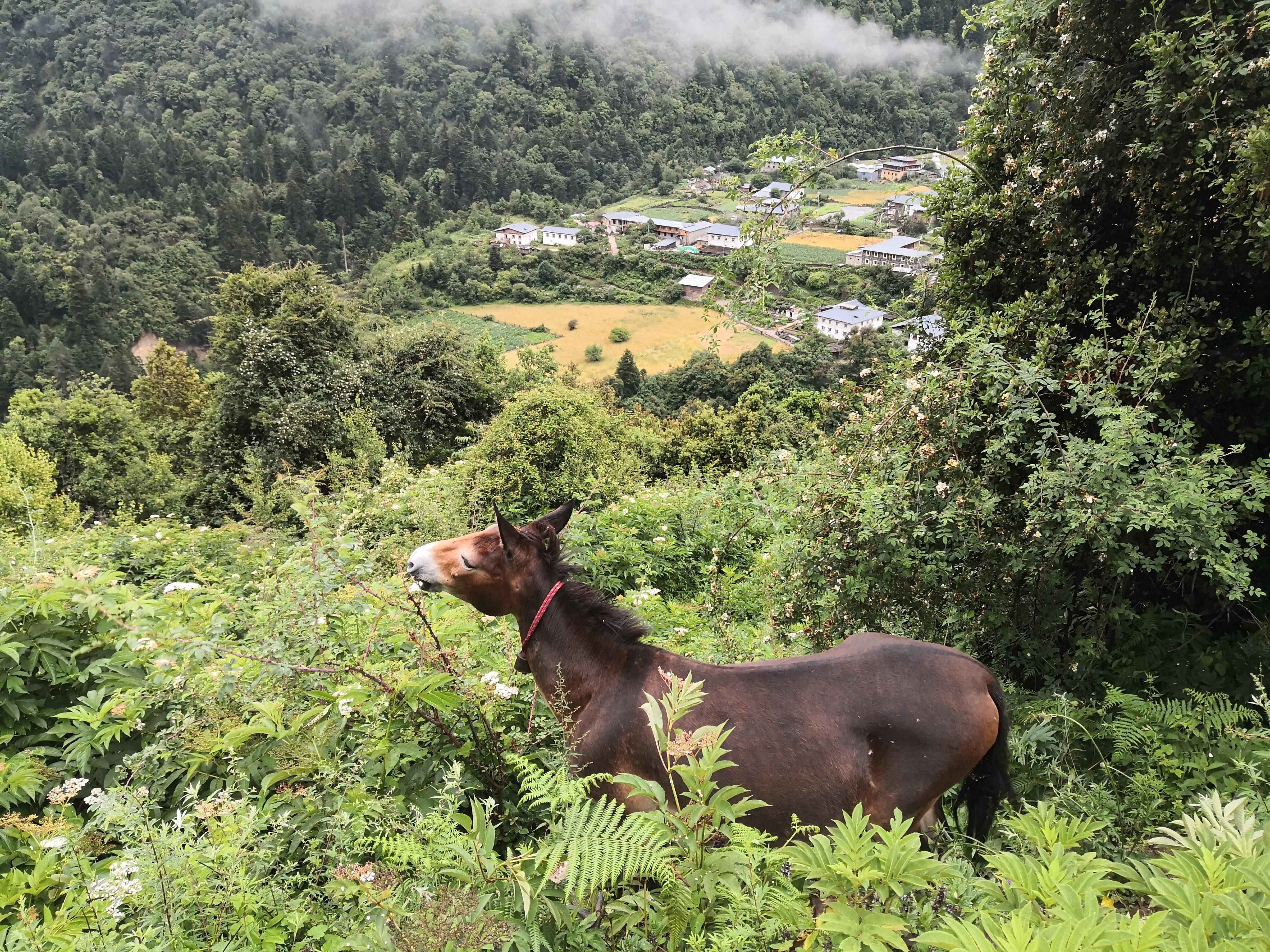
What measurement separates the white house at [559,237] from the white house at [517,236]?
0.99 meters

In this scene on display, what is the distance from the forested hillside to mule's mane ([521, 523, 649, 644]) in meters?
53.1

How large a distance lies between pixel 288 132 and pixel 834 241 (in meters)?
73.4

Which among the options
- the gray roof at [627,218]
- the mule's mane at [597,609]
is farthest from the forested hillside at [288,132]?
the mule's mane at [597,609]

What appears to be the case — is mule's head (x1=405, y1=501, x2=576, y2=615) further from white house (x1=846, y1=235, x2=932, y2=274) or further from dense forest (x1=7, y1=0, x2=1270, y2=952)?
white house (x1=846, y1=235, x2=932, y2=274)

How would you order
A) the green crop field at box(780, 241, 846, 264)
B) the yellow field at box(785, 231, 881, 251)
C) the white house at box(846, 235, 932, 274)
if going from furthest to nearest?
the yellow field at box(785, 231, 881, 251) → the green crop field at box(780, 241, 846, 264) → the white house at box(846, 235, 932, 274)

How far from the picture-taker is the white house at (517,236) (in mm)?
79062

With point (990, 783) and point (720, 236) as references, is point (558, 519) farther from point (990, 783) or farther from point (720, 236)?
point (720, 236)

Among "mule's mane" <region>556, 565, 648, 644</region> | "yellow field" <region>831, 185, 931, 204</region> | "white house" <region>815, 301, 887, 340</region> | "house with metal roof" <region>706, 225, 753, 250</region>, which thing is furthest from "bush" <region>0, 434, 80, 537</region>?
"yellow field" <region>831, 185, 931, 204</region>

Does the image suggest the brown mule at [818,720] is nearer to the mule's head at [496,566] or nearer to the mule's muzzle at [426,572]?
the mule's head at [496,566]

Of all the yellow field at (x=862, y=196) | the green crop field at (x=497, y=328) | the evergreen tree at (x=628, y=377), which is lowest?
the green crop field at (x=497, y=328)

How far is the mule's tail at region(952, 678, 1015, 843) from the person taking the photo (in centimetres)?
296

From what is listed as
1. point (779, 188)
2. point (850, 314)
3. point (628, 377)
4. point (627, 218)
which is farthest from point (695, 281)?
point (779, 188)

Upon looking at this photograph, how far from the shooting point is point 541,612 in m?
3.30

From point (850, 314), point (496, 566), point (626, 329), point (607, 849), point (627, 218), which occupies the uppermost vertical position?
point (607, 849)
